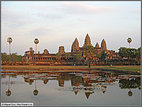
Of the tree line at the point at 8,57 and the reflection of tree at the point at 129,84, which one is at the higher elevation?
the tree line at the point at 8,57

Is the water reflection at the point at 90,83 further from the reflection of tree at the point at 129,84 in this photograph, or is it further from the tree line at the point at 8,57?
the tree line at the point at 8,57

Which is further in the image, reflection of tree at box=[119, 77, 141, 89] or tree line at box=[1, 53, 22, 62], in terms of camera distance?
tree line at box=[1, 53, 22, 62]

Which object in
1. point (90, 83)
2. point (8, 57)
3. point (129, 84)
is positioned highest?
point (8, 57)

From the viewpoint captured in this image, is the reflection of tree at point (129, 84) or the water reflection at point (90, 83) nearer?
the water reflection at point (90, 83)

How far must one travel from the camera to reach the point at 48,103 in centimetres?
1431

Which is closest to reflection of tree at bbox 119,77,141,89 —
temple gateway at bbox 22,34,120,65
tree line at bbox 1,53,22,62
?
temple gateway at bbox 22,34,120,65

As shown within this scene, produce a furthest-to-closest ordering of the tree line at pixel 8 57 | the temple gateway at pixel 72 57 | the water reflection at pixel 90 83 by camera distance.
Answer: the tree line at pixel 8 57, the temple gateway at pixel 72 57, the water reflection at pixel 90 83

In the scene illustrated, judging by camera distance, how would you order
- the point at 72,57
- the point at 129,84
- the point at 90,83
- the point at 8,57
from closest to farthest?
the point at 90,83, the point at 129,84, the point at 8,57, the point at 72,57

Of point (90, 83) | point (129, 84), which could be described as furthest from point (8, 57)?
point (129, 84)

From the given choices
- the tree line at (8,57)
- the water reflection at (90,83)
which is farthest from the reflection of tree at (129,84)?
the tree line at (8,57)

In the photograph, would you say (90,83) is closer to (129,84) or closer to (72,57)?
(129,84)

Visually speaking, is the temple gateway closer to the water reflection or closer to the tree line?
the tree line

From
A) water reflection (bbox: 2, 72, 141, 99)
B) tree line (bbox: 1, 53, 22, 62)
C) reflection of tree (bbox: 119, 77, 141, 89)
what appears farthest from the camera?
tree line (bbox: 1, 53, 22, 62)

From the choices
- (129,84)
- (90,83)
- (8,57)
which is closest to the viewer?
(90,83)
